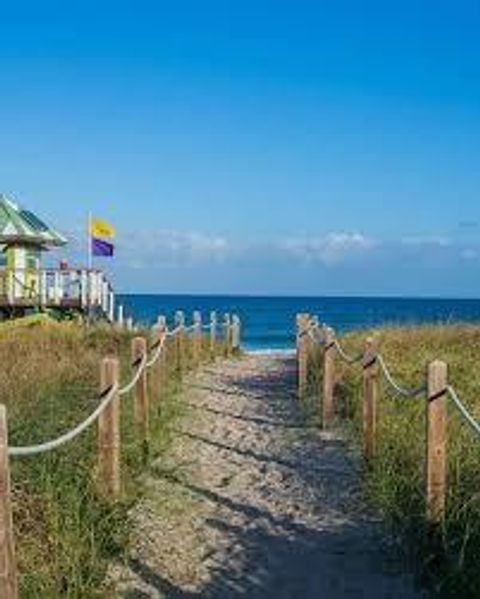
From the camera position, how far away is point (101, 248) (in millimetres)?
42969

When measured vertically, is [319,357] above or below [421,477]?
above

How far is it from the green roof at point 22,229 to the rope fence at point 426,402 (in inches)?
848

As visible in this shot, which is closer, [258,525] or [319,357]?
[258,525]

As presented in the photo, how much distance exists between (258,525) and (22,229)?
32.3 meters

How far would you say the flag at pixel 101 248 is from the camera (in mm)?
42719

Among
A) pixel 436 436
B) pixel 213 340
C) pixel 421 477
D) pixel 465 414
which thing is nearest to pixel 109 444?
pixel 421 477

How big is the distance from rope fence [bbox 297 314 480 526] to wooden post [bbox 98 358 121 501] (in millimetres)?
2436

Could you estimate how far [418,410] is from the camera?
42.9 feet

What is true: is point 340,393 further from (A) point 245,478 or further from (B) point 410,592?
(B) point 410,592

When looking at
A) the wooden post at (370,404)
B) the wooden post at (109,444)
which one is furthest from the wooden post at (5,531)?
the wooden post at (370,404)

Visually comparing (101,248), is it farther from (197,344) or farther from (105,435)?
(105,435)

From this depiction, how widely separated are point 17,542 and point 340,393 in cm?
936

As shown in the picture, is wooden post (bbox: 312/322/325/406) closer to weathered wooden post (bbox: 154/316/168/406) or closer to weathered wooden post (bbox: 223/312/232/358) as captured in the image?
weathered wooden post (bbox: 154/316/168/406)

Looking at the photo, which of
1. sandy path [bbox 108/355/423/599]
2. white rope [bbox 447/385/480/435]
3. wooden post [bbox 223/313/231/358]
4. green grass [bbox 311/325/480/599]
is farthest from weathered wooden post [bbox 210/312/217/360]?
white rope [bbox 447/385/480/435]
